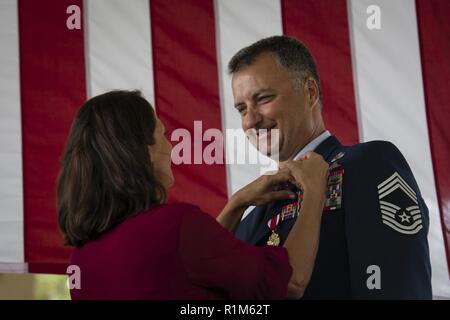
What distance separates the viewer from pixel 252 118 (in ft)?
4.48

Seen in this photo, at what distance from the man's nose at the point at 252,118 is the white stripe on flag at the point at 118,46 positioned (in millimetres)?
843

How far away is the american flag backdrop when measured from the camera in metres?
2.10

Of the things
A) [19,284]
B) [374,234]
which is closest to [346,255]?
[374,234]

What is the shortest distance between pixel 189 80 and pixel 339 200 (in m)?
1.13

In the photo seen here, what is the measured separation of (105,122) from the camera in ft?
3.32

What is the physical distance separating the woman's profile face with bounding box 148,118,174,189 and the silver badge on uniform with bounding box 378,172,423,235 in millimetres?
378

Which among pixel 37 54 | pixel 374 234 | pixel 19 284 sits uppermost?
pixel 37 54

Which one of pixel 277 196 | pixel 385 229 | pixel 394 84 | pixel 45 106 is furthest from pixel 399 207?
pixel 45 106

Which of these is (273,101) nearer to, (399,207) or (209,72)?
(399,207)

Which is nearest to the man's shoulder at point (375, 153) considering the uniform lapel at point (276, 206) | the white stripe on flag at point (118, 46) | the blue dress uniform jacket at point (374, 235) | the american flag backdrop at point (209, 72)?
the blue dress uniform jacket at point (374, 235)

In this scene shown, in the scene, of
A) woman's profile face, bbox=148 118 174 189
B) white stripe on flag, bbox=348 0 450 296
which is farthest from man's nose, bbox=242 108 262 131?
white stripe on flag, bbox=348 0 450 296

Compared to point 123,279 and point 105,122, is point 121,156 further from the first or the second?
point 123,279

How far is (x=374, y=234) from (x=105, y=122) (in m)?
0.49
